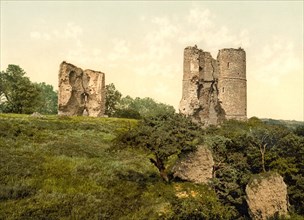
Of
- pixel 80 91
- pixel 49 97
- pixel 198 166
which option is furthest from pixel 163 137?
pixel 49 97

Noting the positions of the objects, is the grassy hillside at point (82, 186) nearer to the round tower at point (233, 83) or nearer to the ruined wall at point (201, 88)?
the ruined wall at point (201, 88)

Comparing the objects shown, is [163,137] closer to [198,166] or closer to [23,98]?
[198,166]

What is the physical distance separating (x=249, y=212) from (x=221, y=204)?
157 cm

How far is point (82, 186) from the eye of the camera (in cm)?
2267

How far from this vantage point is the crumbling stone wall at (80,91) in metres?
53.6

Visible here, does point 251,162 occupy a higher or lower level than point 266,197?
higher

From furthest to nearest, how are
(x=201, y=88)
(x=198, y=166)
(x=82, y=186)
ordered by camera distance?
(x=201, y=88), (x=198, y=166), (x=82, y=186)

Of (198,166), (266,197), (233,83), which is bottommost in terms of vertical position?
(266,197)

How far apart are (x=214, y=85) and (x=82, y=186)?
4166cm

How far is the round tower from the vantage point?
59094 millimetres

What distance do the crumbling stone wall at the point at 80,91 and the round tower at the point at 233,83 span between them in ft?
59.8

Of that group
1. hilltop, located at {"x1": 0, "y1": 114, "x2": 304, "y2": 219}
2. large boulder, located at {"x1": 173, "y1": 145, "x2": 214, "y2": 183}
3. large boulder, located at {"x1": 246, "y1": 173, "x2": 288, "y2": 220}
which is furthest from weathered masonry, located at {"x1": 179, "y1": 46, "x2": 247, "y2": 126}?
large boulder, located at {"x1": 246, "y1": 173, "x2": 288, "y2": 220}

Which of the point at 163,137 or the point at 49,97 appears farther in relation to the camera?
the point at 49,97

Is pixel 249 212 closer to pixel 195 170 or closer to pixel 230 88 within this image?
pixel 195 170
